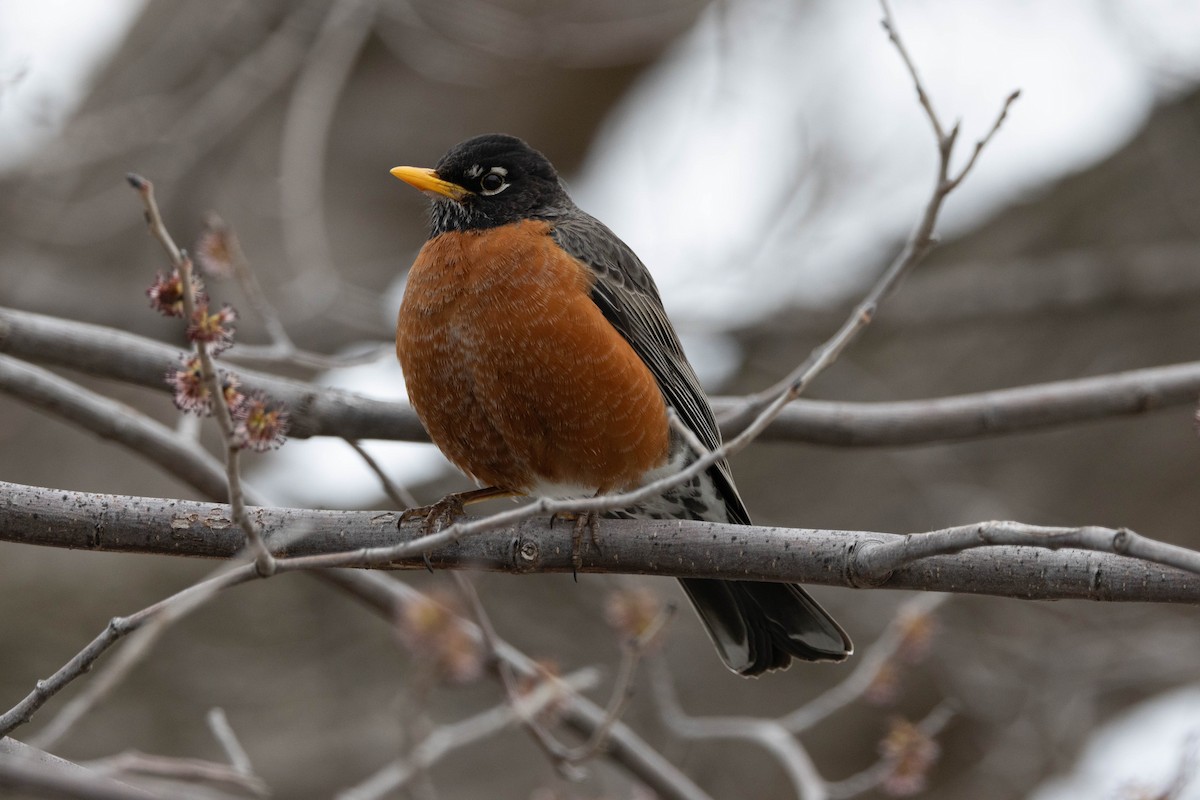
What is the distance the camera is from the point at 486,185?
4.46 meters

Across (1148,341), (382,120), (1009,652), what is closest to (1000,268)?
(1148,341)

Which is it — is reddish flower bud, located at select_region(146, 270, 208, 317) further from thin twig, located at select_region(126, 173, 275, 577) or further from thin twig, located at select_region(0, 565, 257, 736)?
Answer: thin twig, located at select_region(0, 565, 257, 736)

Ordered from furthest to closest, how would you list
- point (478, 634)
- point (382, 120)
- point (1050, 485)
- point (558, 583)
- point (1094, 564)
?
1. point (382, 120)
2. point (1050, 485)
3. point (558, 583)
4. point (478, 634)
5. point (1094, 564)

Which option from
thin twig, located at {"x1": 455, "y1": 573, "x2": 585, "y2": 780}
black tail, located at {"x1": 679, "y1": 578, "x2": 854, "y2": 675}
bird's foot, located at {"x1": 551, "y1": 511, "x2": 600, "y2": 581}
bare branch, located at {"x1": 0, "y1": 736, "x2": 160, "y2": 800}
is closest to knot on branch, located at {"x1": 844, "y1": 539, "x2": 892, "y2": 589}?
bird's foot, located at {"x1": 551, "y1": 511, "x2": 600, "y2": 581}

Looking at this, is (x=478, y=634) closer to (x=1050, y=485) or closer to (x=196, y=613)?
(x=196, y=613)

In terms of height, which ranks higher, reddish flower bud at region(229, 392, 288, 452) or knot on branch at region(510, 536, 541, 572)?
reddish flower bud at region(229, 392, 288, 452)

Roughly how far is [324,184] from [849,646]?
5416 millimetres

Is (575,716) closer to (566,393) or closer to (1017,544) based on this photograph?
(566,393)

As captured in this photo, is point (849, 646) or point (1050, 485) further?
point (1050, 485)

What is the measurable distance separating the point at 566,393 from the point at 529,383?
0.39 feet

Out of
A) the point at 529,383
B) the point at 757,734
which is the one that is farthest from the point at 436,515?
the point at 757,734

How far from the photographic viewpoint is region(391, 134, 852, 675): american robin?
3645mm

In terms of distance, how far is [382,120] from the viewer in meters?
7.68

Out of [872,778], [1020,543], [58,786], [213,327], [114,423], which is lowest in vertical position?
[872,778]
